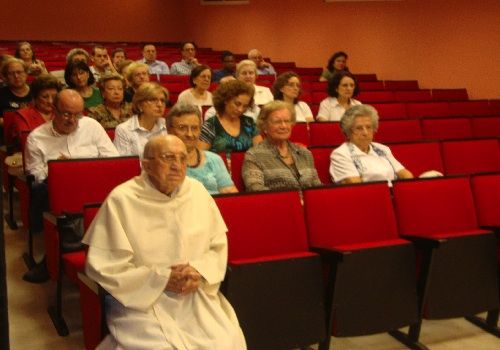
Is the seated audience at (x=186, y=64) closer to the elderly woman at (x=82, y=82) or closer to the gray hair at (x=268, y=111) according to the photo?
the elderly woman at (x=82, y=82)

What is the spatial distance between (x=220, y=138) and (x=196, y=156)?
65 centimetres

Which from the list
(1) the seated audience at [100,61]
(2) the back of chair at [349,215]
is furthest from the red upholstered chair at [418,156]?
(1) the seated audience at [100,61]

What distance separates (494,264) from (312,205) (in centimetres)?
84

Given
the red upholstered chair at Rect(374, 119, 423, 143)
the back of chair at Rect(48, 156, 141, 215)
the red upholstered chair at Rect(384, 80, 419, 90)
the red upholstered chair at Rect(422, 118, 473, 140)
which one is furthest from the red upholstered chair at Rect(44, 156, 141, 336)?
the red upholstered chair at Rect(384, 80, 419, 90)

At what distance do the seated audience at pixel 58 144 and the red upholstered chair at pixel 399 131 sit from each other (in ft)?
6.56

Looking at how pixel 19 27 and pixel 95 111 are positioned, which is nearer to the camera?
pixel 95 111

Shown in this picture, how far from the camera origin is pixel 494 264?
284 cm

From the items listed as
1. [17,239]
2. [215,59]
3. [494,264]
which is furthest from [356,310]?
[215,59]

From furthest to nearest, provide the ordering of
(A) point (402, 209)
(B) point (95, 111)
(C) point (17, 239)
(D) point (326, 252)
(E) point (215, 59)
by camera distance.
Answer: (E) point (215, 59) → (B) point (95, 111) → (C) point (17, 239) → (A) point (402, 209) → (D) point (326, 252)

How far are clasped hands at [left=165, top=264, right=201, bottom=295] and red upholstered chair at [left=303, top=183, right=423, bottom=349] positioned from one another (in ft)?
1.91

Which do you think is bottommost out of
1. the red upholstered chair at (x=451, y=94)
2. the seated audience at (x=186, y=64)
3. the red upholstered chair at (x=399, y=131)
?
the red upholstered chair at (x=399, y=131)

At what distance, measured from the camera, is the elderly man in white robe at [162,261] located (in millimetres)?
2088

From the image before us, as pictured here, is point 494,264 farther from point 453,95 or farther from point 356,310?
point 453,95

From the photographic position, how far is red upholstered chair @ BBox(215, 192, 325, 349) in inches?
92.7
